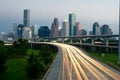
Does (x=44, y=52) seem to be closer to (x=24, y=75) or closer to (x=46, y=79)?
(x=24, y=75)

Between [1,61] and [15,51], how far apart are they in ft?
158

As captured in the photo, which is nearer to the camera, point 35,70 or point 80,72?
point 80,72

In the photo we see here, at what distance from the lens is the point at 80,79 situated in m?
52.8

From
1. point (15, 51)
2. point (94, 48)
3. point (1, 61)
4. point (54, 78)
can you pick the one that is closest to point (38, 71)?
point (54, 78)

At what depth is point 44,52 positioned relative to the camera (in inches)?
3794

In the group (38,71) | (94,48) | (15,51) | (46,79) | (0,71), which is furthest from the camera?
(94,48)

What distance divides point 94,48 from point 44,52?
9222 centimetres

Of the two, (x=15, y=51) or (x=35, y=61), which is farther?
(x=15, y=51)

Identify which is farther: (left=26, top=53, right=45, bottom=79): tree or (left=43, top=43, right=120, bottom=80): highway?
(left=26, top=53, right=45, bottom=79): tree

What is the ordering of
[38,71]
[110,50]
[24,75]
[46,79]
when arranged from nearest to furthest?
1. [46,79]
2. [38,71]
3. [24,75]
4. [110,50]

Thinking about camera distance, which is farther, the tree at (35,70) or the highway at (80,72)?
the tree at (35,70)

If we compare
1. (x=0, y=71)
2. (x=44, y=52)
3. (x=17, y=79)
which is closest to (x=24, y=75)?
(x=17, y=79)

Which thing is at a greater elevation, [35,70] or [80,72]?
[35,70]

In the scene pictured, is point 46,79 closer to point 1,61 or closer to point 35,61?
point 35,61
